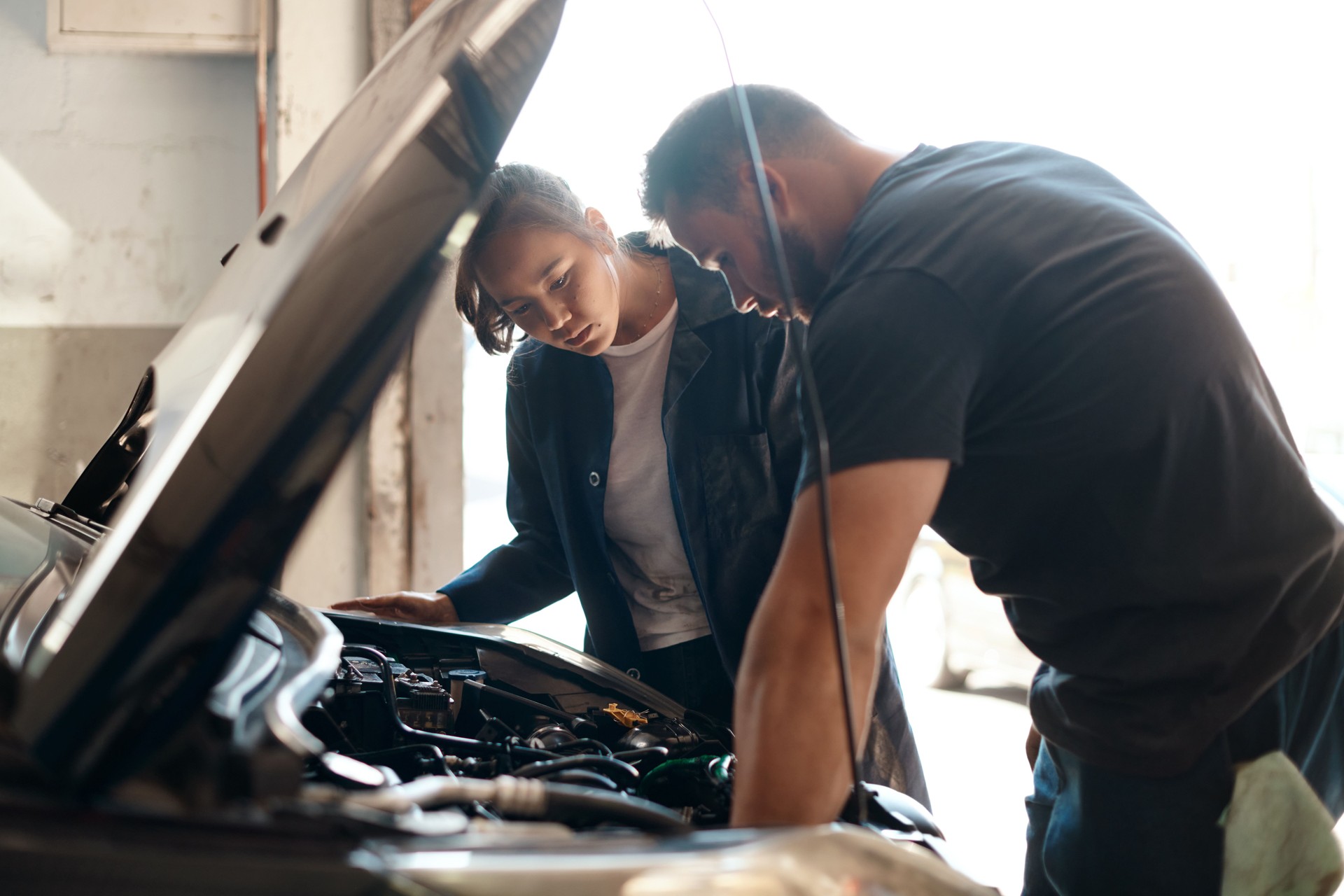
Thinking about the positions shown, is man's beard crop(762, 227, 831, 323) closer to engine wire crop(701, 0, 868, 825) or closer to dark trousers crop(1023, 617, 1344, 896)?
engine wire crop(701, 0, 868, 825)

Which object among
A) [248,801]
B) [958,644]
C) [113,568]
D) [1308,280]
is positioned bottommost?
[958,644]

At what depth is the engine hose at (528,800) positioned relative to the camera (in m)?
0.79

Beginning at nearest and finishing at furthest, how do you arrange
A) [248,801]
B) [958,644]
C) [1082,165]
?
[248,801]
[1082,165]
[958,644]

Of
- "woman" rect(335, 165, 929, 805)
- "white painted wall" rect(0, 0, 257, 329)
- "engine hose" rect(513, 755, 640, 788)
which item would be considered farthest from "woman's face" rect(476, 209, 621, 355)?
"white painted wall" rect(0, 0, 257, 329)

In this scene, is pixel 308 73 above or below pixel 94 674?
above

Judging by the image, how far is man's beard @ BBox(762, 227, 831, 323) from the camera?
4.40ft

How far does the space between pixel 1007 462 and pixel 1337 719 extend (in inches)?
25.9

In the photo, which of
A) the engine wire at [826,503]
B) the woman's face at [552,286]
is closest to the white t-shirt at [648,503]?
the woman's face at [552,286]

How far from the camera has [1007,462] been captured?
3.79ft

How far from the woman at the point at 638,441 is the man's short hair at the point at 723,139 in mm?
482

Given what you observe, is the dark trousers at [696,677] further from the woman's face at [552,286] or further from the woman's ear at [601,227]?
the woman's ear at [601,227]

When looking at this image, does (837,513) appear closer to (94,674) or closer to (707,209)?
(707,209)

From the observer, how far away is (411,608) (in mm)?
2053

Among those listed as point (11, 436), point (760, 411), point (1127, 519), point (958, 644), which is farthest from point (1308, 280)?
point (11, 436)
